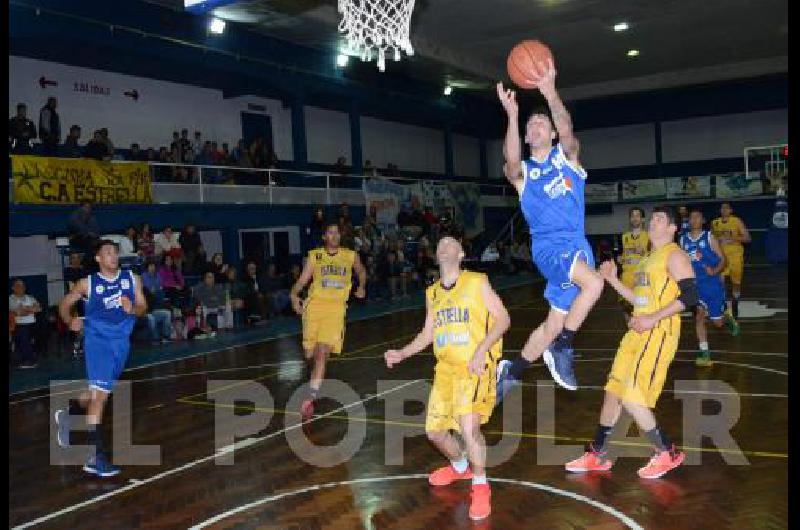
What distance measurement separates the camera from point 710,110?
29.5 meters

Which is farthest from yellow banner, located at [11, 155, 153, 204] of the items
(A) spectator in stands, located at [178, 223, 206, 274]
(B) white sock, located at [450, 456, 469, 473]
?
(B) white sock, located at [450, 456, 469, 473]

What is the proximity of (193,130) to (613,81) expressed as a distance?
703 inches

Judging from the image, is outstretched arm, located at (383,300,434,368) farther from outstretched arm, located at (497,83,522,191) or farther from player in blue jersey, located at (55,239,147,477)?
player in blue jersey, located at (55,239,147,477)

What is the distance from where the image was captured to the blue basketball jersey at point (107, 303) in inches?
248

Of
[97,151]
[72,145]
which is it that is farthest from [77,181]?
[72,145]

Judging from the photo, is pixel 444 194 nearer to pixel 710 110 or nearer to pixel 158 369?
pixel 710 110

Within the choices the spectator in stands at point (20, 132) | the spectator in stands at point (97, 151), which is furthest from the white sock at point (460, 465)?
the spectator in stands at point (20, 132)

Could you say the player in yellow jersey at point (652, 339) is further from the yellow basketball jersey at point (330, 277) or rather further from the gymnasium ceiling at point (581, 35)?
the gymnasium ceiling at point (581, 35)

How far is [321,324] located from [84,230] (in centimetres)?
661

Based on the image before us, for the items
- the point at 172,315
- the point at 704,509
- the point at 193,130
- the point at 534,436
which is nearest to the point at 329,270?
the point at 534,436

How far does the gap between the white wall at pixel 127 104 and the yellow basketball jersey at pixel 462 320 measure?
46.5 ft

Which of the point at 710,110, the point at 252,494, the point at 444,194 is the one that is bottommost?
the point at 252,494

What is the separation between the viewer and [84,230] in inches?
493

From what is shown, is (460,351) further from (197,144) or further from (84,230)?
(197,144)
